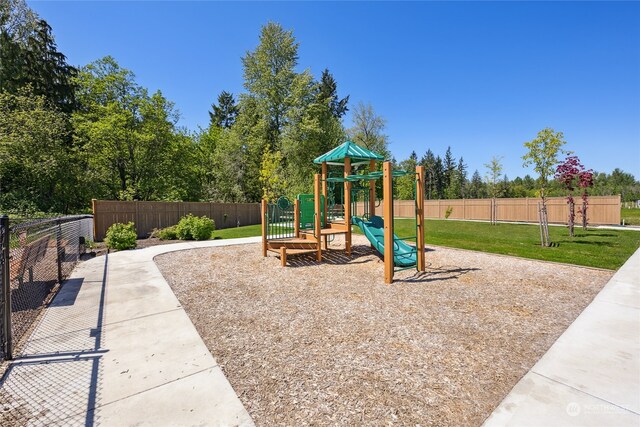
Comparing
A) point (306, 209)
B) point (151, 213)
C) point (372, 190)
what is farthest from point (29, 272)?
point (151, 213)

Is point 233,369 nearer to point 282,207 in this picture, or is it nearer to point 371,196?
point 282,207

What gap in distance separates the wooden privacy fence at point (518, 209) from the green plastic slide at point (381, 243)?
1255 centimetres

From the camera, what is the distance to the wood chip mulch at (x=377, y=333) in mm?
2178

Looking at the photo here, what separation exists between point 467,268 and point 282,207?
4.97 meters

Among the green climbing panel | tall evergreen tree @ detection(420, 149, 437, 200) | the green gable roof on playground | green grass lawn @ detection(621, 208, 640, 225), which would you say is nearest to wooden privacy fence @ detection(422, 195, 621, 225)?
green grass lawn @ detection(621, 208, 640, 225)

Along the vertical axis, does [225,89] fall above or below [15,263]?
above

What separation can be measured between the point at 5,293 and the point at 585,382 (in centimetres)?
541

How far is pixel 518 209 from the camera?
861 inches

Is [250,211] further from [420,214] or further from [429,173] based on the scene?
[429,173]

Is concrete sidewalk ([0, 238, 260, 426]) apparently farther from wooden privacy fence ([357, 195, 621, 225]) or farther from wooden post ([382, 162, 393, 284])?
wooden privacy fence ([357, 195, 621, 225])

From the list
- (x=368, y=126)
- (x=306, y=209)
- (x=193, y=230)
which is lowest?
(x=193, y=230)

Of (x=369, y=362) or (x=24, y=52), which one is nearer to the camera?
(x=369, y=362)

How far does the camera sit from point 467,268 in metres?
6.62

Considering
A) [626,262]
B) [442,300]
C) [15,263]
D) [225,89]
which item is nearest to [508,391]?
[442,300]
